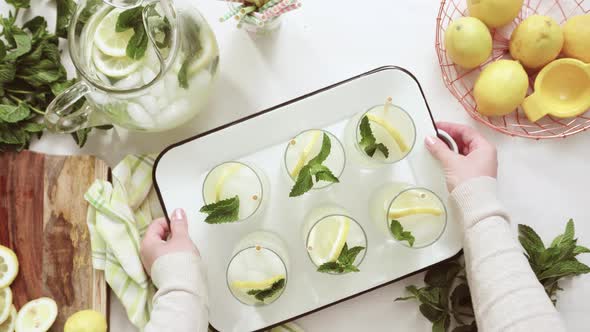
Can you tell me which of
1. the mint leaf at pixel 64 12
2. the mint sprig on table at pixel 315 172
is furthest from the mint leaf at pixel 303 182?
the mint leaf at pixel 64 12

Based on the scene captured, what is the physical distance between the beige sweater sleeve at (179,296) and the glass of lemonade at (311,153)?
223 mm

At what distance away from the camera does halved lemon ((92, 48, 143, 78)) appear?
836 mm

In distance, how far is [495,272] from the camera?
2.85 feet

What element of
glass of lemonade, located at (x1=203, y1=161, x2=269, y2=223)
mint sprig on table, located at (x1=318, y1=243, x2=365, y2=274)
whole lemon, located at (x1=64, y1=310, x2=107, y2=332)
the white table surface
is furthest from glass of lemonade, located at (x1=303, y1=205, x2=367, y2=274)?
whole lemon, located at (x1=64, y1=310, x2=107, y2=332)

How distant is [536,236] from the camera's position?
100 centimetres

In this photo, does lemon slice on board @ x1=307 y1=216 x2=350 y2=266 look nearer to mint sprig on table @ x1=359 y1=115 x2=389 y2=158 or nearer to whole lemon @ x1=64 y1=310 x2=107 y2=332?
mint sprig on table @ x1=359 y1=115 x2=389 y2=158

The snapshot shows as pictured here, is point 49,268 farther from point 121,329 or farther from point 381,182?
point 381,182

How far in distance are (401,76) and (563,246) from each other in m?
0.42

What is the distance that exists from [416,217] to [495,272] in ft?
0.49

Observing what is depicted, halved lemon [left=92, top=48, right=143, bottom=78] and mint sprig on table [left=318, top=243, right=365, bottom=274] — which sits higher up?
halved lemon [left=92, top=48, right=143, bottom=78]

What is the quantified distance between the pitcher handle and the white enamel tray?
5.7 inches

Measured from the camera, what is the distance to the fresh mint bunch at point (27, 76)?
968 mm

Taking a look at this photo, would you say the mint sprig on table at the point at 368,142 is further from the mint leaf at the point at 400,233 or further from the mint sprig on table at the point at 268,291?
the mint sprig on table at the point at 268,291

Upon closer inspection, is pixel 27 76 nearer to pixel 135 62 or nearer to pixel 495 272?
pixel 135 62
